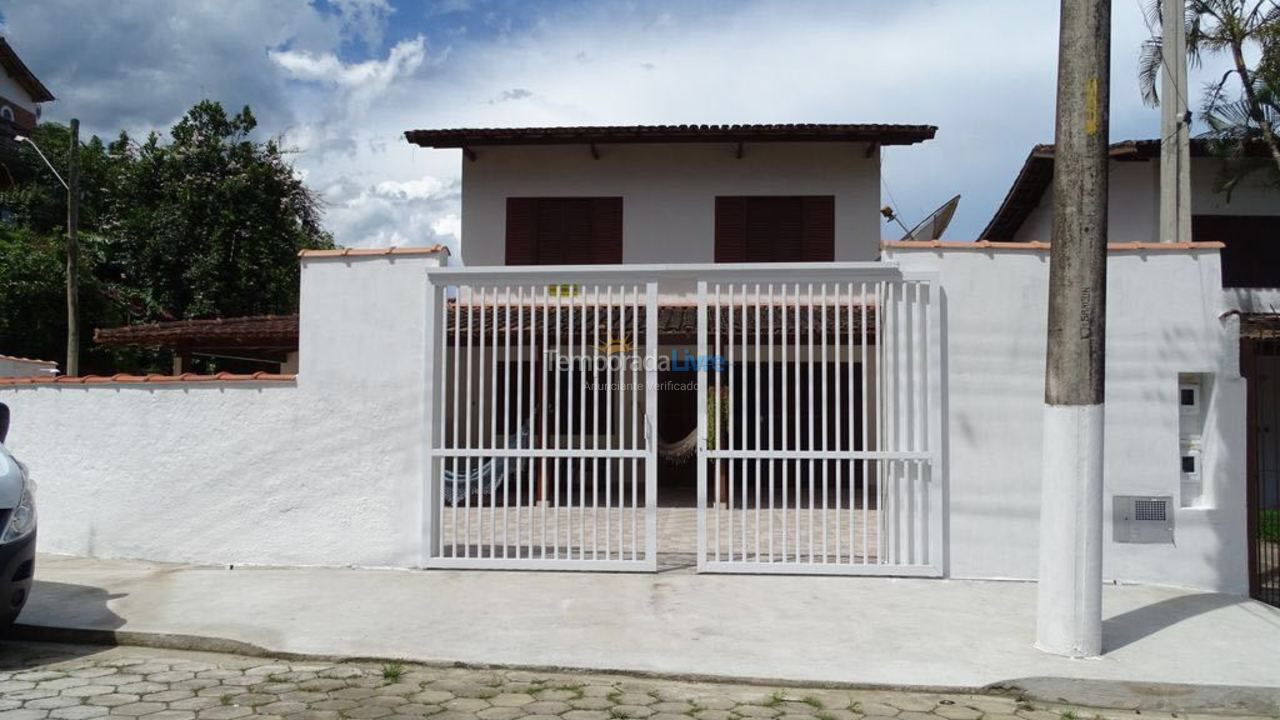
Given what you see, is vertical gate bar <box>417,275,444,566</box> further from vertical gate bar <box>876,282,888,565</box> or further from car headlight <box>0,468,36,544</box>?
vertical gate bar <box>876,282,888,565</box>

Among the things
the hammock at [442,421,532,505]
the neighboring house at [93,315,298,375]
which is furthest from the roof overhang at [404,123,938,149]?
the hammock at [442,421,532,505]

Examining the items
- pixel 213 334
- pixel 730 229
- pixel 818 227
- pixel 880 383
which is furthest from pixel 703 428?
pixel 213 334

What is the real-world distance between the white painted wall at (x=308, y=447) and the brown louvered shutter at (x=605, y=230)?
727 centimetres

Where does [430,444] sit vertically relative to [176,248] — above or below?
below

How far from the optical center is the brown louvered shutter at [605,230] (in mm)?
14312

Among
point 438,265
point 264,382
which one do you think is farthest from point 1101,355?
point 264,382

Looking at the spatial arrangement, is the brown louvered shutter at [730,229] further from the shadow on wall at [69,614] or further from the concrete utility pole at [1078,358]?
the shadow on wall at [69,614]

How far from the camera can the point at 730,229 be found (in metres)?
14.3

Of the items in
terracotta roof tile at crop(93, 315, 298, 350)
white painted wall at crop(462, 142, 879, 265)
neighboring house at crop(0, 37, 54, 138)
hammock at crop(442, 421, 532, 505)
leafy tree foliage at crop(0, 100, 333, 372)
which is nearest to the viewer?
hammock at crop(442, 421, 532, 505)

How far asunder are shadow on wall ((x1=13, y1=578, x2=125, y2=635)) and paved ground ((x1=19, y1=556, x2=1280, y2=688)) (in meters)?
0.02

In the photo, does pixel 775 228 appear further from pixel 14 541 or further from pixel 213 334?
pixel 14 541

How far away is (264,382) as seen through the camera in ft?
23.9

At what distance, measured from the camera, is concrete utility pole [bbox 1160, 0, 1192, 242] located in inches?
397

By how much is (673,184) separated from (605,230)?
→ 4.50 feet
